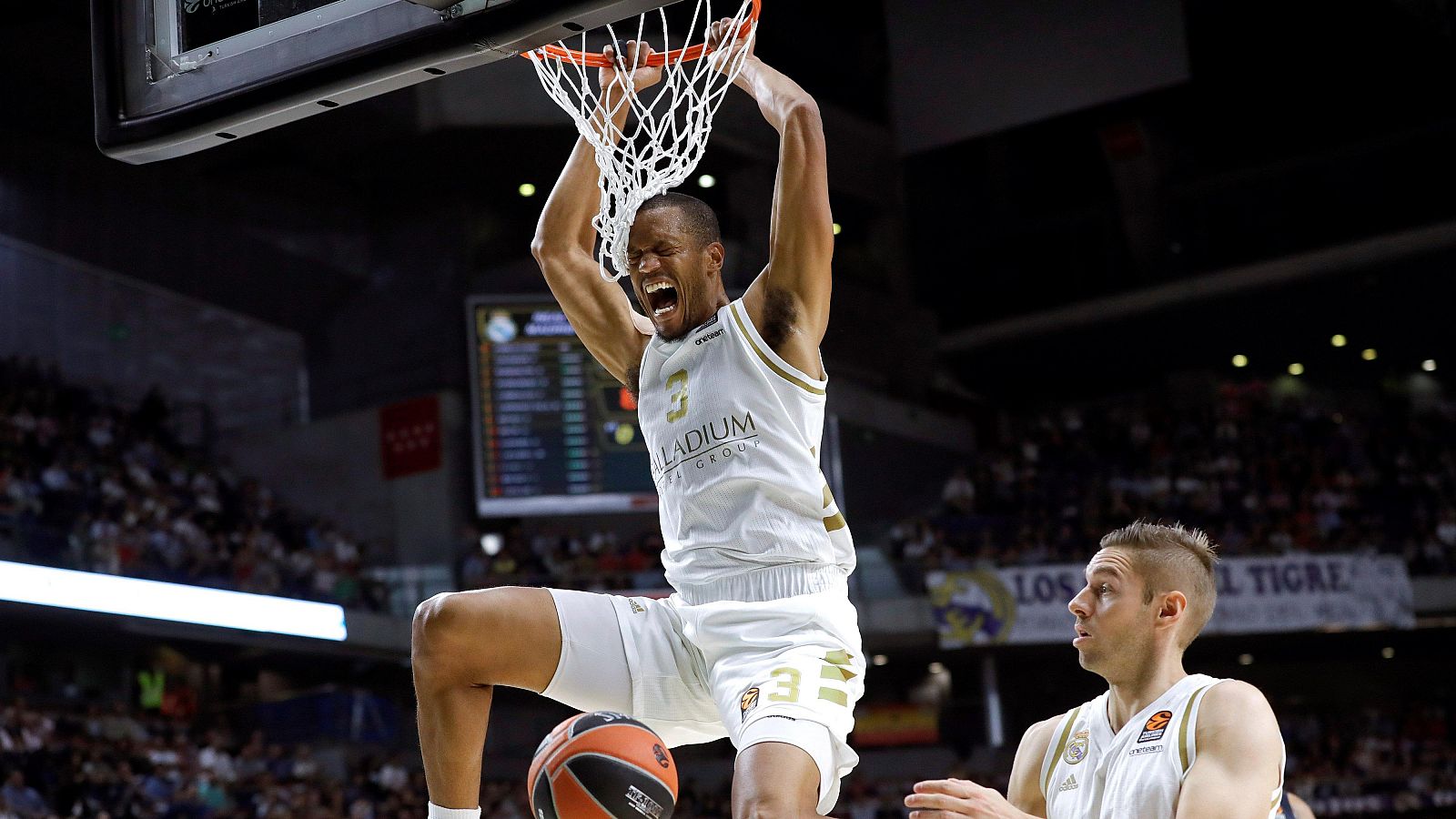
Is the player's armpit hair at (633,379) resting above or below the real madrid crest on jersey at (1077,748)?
above

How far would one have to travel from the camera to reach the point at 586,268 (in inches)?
182

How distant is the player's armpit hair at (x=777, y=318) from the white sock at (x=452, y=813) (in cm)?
144

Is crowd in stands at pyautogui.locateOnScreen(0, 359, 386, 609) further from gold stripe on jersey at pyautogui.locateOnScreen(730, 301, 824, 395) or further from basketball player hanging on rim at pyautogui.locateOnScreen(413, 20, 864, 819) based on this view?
gold stripe on jersey at pyautogui.locateOnScreen(730, 301, 824, 395)

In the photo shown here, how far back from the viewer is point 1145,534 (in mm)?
4074

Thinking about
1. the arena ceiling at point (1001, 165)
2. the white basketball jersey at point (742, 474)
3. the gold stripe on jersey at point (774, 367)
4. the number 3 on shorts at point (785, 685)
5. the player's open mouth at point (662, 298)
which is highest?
the arena ceiling at point (1001, 165)

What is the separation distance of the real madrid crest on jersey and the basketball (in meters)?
1.11

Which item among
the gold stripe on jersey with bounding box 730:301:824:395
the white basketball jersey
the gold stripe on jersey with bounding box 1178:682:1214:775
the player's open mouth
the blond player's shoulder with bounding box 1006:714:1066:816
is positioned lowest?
the blond player's shoulder with bounding box 1006:714:1066:816

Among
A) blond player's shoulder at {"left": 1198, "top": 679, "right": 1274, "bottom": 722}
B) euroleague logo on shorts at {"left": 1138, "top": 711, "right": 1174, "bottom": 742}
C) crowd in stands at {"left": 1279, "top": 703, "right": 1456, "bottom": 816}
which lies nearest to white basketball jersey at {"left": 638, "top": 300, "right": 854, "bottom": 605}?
euroleague logo on shorts at {"left": 1138, "top": 711, "right": 1174, "bottom": 742}

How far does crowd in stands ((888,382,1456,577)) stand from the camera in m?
20.7

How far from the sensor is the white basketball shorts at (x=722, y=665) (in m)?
3.81

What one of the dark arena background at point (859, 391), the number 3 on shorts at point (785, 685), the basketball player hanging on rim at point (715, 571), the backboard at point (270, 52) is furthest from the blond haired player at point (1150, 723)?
the dark arena background at point (859, 391)

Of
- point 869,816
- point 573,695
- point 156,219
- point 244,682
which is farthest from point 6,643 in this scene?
point 573,695

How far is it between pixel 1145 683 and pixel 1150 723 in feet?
0.49

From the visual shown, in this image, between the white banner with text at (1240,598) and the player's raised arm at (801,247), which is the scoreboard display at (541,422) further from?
the player's raised arm at (801,247)
